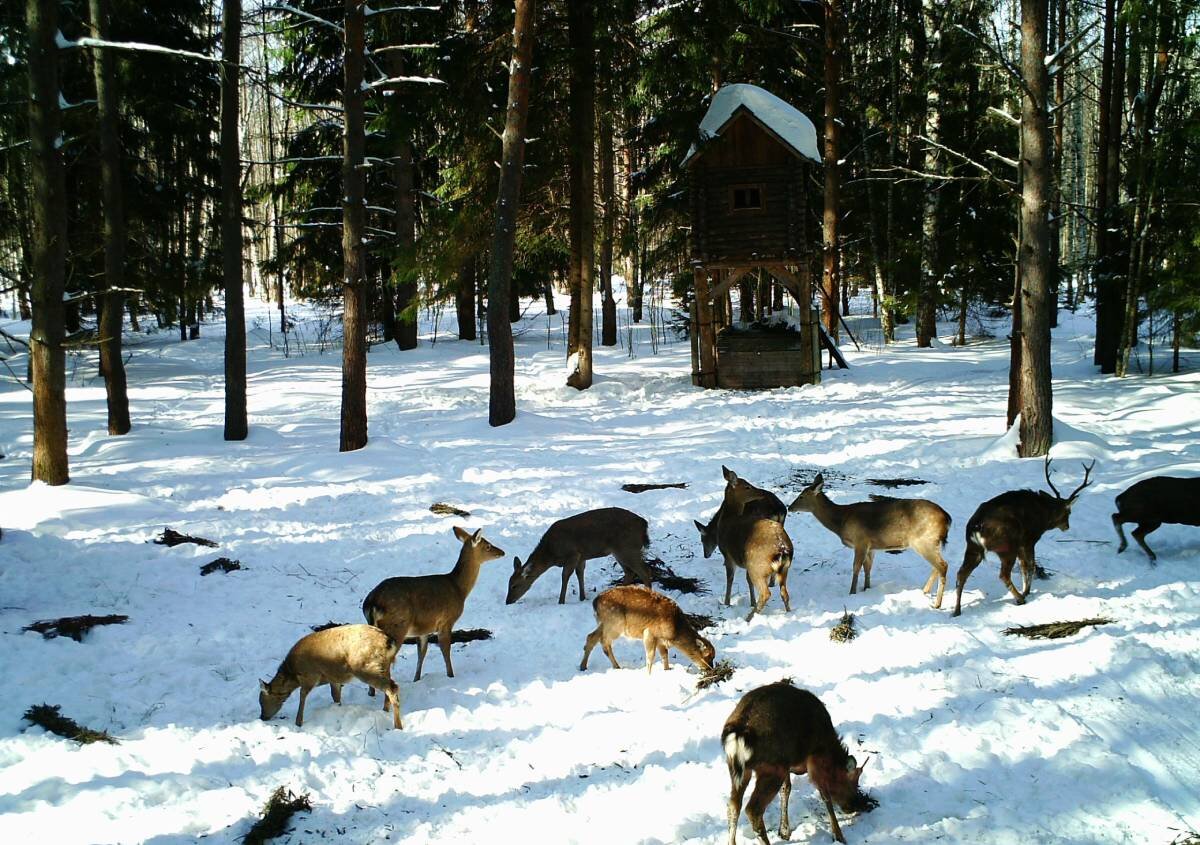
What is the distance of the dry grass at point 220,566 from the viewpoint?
9.61 m

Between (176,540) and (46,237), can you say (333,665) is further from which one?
(46,237)

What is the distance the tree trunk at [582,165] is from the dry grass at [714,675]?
15048 millimetres

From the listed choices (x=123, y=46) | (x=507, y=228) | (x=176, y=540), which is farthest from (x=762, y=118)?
(x=176, y=540)

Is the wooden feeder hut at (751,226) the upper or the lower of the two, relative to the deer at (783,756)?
upper

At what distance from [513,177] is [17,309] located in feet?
147

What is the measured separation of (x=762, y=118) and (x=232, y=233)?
43.4ft

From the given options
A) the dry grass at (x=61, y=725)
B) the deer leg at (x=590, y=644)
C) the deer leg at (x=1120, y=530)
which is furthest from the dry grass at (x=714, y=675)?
the deer leg at (x=1120, y=530)

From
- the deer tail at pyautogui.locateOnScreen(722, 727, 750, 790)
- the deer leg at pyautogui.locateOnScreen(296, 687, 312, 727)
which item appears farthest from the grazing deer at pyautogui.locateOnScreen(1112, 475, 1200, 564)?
the deer leg at pyautogui.locateOnScreen(296, 687, 312, 727)

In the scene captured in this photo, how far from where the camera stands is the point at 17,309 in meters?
49.6

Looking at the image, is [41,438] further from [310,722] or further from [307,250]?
[307,250]

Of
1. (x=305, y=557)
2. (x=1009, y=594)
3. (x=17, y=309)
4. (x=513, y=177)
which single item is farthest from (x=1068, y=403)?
(x=17, y=309)

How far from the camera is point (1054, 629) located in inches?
291

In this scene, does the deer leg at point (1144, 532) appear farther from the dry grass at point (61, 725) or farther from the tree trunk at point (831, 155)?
the tree trunk at point (831, 155)

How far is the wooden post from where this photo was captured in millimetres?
22656
